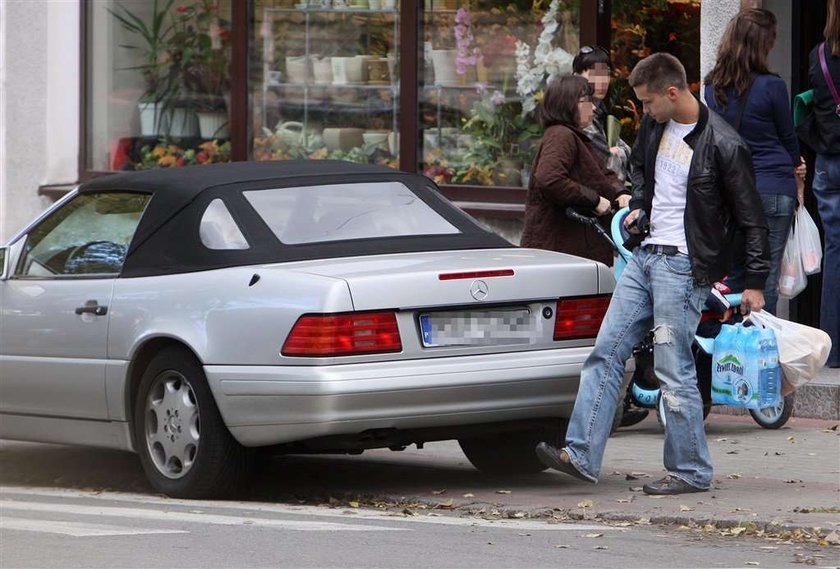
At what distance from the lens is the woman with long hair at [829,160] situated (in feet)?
33.8

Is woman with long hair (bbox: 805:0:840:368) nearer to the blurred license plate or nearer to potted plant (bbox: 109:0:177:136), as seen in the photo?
the blurred license plate

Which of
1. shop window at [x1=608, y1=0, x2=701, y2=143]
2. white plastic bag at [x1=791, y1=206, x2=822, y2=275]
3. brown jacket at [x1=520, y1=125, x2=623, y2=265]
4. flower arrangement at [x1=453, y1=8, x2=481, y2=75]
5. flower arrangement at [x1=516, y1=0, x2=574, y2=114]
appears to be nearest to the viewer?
brown jacket at [x1=520, y1=125, x2=623, y2=265]

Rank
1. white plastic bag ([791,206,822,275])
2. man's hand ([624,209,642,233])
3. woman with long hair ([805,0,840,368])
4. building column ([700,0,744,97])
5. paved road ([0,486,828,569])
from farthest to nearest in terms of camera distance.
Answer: building column ([700,0,744,97])
woman with long hair ([805,0,840,368])
white plastic bag ([791,206,822,275])
man's hand ([624,209,642,233])
paved road ([0,486,828,569])

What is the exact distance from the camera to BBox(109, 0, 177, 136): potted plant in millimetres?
15227

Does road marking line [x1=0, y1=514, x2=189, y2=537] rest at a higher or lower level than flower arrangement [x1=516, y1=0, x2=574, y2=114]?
lower

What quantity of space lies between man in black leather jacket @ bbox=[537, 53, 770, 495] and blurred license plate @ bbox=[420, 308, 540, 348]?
0.31 metres

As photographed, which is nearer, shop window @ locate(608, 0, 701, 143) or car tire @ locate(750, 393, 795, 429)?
car tire @ locate(750, 393, 795, 429)

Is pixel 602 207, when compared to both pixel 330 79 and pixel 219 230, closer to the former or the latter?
pixel 219 230

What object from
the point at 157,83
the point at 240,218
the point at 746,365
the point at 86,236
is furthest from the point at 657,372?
the point at 157,83

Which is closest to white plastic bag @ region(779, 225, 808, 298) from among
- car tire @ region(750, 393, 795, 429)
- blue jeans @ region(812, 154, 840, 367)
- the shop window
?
blue jeans @ region(812, 154, 840, 367)

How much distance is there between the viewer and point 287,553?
251 inches

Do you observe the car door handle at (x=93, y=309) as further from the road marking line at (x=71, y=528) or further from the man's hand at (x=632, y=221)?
the man's hand at (x=632, y=221)

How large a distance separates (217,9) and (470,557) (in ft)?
30.4

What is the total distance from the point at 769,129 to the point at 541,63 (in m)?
3.54
